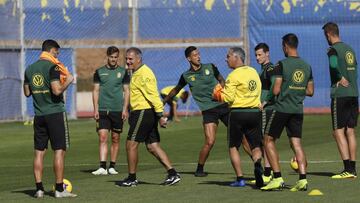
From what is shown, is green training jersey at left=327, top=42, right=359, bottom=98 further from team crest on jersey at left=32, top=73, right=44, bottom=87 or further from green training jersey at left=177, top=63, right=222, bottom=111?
team crest on jersey at left=32, top=73, right=44, bottom=87

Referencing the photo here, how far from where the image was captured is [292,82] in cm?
1503

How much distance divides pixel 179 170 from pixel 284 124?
4.21 metres

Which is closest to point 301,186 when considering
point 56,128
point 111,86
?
point 56,128

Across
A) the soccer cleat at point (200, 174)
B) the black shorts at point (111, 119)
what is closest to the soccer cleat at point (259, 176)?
the soccer cleat at point (200, 174)

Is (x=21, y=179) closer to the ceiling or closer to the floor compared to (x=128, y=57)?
closer to the floor

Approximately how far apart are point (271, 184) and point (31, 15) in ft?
86.0

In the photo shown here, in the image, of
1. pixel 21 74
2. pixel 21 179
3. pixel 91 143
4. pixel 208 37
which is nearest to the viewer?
pixel 21 179

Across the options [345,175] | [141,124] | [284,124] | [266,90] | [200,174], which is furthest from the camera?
[200,174]

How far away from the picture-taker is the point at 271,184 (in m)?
14.8

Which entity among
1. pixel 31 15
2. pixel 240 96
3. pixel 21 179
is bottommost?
pixel 21 179

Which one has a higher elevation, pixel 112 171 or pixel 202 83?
pixel 202 83

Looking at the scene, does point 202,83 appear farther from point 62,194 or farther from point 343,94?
point 62,194

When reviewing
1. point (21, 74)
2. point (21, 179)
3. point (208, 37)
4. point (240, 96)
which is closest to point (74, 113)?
point (21, 74)

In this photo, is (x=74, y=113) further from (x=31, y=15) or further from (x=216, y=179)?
(x=216, y=179)
